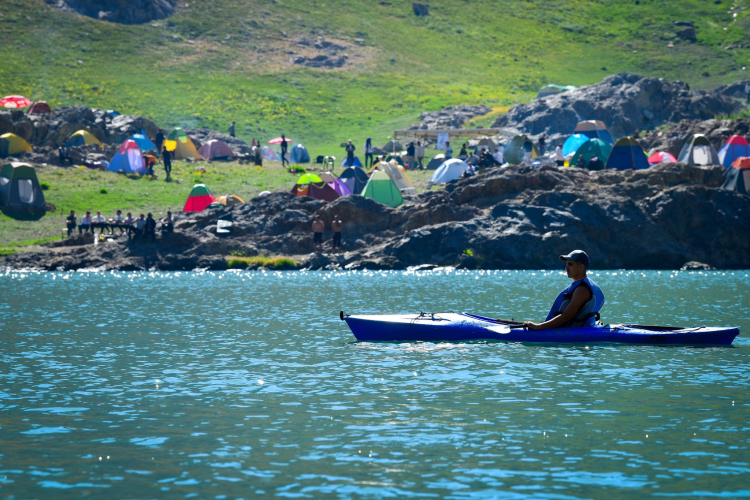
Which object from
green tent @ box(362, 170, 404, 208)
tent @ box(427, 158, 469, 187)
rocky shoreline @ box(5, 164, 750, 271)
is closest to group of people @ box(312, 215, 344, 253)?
rocky shoreline @ box(5, 164, 750, 271)

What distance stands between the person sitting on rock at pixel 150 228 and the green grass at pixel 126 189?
16.2 feet

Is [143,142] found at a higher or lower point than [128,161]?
higher

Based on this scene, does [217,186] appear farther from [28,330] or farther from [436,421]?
[436,421]

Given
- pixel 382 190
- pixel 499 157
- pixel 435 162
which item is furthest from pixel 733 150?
pixel 382 190

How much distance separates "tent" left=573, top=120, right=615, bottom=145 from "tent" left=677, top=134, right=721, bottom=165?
10.7m

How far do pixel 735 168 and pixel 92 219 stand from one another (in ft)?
129

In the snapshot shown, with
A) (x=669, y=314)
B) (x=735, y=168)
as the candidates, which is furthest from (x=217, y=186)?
(x=669, y=314)

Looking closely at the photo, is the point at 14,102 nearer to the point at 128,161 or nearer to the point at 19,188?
the point at 128,161

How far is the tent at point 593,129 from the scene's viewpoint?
73556 millimetres

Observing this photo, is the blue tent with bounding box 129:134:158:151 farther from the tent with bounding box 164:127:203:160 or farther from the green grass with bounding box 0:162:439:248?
the green grass with bounding box 0:162:439:248

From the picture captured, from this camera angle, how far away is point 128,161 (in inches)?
2633

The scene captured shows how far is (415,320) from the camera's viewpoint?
22422mm

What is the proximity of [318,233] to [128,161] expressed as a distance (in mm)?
23591

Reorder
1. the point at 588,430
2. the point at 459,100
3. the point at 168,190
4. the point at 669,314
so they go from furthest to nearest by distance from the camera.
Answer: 1. the point at 459,100
2. the point at 168,190
3. the point at 669,314
4. the point at 588,430
